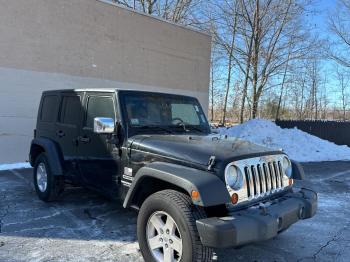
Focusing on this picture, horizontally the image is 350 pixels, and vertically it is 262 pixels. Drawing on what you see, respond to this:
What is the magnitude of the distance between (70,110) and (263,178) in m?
3.37

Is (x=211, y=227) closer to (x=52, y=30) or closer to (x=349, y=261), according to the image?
(x=349, y=261)

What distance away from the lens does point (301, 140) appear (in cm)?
1585

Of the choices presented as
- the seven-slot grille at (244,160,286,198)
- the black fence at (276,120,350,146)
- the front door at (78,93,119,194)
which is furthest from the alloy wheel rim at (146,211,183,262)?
the black fence at (276,120,350,146)

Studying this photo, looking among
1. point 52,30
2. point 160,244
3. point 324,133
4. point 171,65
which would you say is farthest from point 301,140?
point 160,244

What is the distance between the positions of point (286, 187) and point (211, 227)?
5.04 feet

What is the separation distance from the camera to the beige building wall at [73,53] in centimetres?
→ 1080

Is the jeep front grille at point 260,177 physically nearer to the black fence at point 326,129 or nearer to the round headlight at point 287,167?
the round headlight at point 287,167

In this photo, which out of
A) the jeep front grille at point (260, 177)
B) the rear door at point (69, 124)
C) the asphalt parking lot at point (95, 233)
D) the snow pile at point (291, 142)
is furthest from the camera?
the snow pile at point (291, 142)

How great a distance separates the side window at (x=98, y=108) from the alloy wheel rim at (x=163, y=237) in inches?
65.1

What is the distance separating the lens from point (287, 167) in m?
4.72

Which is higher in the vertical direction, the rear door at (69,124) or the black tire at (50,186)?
the rear door at (69,124)

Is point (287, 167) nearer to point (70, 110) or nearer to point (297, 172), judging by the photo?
point (297, 172)

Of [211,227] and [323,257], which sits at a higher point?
[211,227]

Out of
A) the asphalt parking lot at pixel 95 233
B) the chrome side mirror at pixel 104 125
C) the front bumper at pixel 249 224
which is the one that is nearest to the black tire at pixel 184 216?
the front bumper at pixel 249 224
